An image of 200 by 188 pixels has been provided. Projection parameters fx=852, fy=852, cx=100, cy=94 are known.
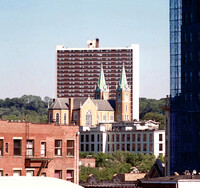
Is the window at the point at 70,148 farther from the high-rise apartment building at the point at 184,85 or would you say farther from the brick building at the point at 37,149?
the high-rise apartment building at the point at 184,85

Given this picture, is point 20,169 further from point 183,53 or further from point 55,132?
point 183,53

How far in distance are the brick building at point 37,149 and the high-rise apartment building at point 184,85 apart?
7344 cm

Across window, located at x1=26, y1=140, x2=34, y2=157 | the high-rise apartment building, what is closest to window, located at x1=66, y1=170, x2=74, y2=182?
window, located at x1=26, y1=140, x2=34, y2=157

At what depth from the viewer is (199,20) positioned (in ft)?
455

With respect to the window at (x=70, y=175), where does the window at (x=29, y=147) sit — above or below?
above

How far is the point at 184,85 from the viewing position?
5517 inches

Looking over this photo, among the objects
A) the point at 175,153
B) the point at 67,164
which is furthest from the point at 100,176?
the point at 67,164

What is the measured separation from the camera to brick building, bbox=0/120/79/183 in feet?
192

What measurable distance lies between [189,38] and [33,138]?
83.4 metres

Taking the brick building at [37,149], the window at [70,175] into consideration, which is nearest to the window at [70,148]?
the brick building at [37,149]

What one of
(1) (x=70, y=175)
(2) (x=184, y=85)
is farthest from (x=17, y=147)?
(2) (x=184, y=85)

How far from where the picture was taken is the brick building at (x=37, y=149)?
58469 millimetres

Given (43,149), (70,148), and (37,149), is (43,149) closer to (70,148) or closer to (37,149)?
(37,149)

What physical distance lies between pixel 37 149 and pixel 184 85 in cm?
8254
